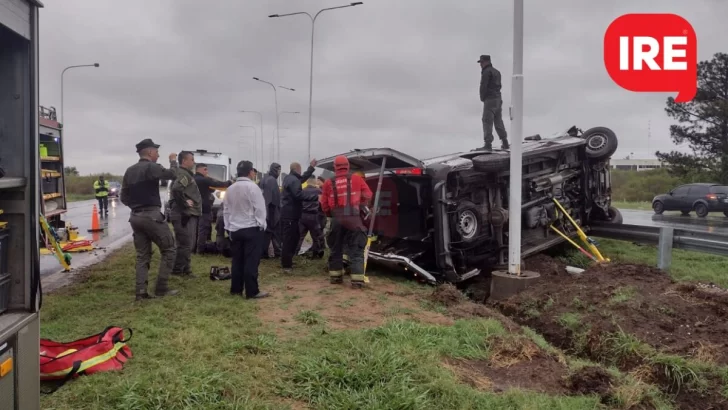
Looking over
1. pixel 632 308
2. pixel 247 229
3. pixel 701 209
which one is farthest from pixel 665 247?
pixel 701 209

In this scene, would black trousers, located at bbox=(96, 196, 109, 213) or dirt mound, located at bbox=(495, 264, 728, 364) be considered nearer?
dirt mound, located at bbox=(495, 264, 728, 364)

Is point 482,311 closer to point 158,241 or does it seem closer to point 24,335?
point 158,241

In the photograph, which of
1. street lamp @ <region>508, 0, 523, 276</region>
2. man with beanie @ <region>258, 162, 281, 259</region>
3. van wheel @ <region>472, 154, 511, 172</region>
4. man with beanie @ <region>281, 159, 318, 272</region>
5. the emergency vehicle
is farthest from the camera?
man with beanie @ <region>258, 162, 281, 259</region>

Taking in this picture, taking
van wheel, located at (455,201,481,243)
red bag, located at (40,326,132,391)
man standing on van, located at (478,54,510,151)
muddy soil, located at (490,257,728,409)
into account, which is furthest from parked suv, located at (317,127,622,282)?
red bag, located at (40,326,132,391)

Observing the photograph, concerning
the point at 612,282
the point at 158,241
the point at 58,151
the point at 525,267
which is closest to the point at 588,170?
the point at 525,267

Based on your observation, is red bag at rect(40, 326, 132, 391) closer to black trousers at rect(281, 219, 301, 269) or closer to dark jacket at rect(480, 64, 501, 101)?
black trousers at rect(281, 219, 301, 269)

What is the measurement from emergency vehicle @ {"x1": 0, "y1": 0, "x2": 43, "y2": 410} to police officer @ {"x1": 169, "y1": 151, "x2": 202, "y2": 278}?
16.3 ft

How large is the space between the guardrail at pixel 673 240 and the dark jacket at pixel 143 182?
282 inches

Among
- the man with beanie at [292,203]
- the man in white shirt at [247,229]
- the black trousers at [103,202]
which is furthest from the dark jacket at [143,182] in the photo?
the black trousers at [103,202]

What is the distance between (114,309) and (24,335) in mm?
3284

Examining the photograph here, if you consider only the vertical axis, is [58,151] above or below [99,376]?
above

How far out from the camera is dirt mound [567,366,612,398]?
388cm

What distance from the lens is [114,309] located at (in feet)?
19.1

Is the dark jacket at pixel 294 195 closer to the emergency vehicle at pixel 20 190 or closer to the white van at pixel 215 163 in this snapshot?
the emergency vehicle at pixel 20 190
